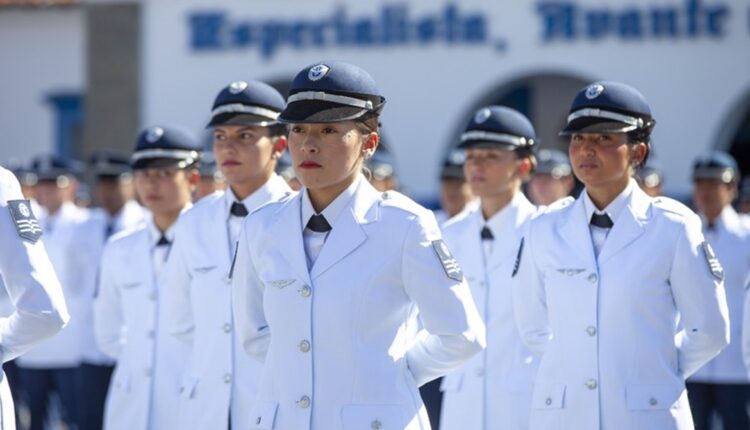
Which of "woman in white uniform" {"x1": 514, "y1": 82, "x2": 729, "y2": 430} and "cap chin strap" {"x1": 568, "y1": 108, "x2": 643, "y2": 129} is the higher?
"cap chin strap" {"x1": 568, "y1": 108, "x2": 643, "y2": 129}

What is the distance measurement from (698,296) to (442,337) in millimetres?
1288

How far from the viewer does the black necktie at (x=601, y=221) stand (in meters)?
6.34

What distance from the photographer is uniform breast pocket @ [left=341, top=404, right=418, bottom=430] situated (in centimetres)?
507

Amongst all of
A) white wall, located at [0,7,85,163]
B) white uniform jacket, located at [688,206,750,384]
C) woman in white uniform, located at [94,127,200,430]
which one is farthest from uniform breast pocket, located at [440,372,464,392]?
white wall, located at [0,7,85,163]

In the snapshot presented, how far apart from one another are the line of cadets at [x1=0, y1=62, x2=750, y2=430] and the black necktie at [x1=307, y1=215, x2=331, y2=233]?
0.65 metres

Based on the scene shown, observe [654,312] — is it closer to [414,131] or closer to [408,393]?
[408,393]

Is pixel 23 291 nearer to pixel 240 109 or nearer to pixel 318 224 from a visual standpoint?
pixel 318 224

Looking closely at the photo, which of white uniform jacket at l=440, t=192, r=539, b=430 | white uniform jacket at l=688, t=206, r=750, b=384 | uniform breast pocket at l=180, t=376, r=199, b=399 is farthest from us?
white uniform jacket at l=688, t=206, r=750, b=384

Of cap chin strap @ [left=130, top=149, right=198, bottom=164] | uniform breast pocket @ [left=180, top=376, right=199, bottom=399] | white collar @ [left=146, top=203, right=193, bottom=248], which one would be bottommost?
uniform breast pocket @ [left=180, top=376, right=199, bottom=399]

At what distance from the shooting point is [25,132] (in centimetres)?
2766

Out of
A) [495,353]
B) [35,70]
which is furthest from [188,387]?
[35,70]

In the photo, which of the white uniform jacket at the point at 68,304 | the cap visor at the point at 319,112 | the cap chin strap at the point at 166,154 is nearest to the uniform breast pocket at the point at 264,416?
the cap visor at the point at 319,112

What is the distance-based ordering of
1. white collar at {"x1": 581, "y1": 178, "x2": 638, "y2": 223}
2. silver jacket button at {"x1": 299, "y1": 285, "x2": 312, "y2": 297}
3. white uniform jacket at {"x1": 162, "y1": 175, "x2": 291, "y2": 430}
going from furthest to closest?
white uniform jacket at {"x1": 162, "y1": 175, "x2": 291, "y2": 430} < white collar at {"x1": 581, "y1": 178, "x2": 638, "y2": 223} < silver jacket button at {"x1": 299, "y1": 285, "x2": 312, "y2": 297}

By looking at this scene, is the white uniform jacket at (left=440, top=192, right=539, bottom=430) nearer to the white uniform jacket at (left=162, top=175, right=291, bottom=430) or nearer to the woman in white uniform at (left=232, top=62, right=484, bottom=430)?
the white uniform jacket at (left=162, top=175, right=291, bottom=430)
